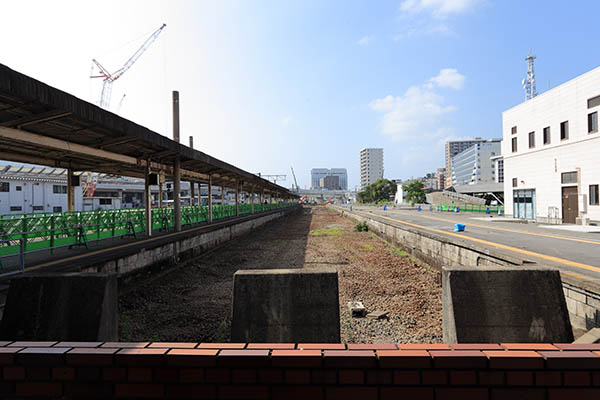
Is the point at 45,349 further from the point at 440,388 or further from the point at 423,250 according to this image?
the point at 423,250

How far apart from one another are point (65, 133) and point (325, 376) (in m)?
10.9

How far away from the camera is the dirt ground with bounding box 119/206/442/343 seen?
5812 mm

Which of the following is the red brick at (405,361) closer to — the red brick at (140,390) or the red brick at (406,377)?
the red brick at (406,377)

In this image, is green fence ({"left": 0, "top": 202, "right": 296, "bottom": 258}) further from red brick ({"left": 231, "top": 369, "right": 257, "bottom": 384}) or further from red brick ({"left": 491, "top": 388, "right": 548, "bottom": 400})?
red brick ({"left": 491, "top": 388, "right": 548, "bottom": 400})

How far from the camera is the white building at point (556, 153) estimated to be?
1708 centimetres

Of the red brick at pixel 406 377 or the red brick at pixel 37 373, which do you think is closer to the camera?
the red brick at pixel 406 377

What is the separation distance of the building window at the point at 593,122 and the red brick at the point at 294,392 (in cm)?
2299

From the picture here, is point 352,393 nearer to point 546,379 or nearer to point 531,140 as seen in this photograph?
point 546,379

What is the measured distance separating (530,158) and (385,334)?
2292 centimetres

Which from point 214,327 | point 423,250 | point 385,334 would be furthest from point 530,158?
point 214,327

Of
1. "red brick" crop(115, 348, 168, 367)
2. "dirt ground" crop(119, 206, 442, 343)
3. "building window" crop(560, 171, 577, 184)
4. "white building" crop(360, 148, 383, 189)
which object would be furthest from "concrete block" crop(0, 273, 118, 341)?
"white building" crop(360, 148, 383, 189)

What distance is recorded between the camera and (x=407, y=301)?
7645 millimetres

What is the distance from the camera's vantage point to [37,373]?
6.98 ft

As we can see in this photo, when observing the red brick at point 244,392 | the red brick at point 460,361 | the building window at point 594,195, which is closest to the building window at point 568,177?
the building window at point 594,195
